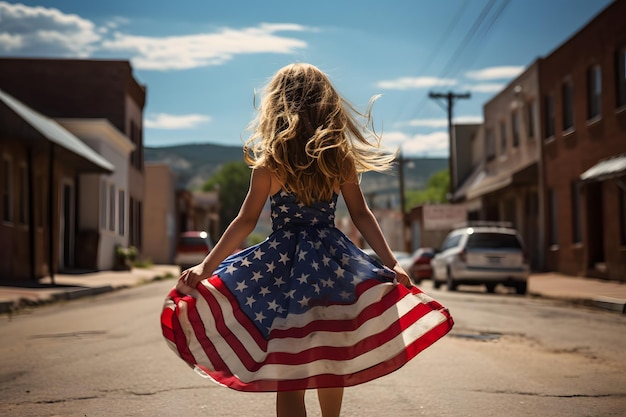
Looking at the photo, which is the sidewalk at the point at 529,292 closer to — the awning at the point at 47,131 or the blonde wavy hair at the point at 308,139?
the awning at the point at 47,131

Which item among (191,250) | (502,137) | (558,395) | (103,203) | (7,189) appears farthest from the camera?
(502,137)

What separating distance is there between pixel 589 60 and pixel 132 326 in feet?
58.8

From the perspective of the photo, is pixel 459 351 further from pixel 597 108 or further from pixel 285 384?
pixel 597 108

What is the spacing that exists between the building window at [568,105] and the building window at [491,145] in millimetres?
11536

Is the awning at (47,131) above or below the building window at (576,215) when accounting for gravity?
above

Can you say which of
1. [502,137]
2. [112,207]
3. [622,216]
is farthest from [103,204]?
[622,216]

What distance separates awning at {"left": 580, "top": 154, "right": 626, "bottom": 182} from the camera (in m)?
20.2

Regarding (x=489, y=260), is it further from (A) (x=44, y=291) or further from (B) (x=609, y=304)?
(A) (x=44, y=291)

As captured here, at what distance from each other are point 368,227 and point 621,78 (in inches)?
810

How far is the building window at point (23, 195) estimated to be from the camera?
23.0m

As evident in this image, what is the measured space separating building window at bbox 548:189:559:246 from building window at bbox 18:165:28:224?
16810mm

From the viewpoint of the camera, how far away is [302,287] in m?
3.69

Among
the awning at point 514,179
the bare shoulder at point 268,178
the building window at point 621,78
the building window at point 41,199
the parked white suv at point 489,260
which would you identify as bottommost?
the parked white suv at point 489,260

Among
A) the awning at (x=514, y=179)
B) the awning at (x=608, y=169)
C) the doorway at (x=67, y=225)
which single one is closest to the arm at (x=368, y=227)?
the awning at (x=608, y=169)
